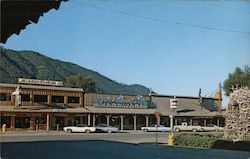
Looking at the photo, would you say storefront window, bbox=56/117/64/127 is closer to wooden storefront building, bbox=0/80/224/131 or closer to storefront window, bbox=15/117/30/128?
wooden storefront building, bbox=0/80/224/131

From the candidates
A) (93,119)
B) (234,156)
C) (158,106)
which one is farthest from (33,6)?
(158,106)

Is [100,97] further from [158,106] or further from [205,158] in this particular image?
[205,158]

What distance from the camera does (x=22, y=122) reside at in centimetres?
5428

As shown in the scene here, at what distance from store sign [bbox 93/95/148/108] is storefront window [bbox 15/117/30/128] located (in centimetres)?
1097

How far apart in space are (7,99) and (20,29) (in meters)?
43.1

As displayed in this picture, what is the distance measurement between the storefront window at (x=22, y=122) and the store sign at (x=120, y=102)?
10975 mm

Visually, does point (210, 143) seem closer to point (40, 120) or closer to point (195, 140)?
point (195, 140)

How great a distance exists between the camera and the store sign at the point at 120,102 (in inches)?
2488

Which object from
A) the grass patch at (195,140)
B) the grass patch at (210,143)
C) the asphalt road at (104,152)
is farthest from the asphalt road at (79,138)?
the asphalt road at (104,152)

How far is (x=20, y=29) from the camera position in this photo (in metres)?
13.1

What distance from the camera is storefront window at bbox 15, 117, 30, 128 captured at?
5381cm

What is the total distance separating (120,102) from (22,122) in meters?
16.2

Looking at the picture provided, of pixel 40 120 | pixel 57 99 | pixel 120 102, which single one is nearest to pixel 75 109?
pixel 57 99

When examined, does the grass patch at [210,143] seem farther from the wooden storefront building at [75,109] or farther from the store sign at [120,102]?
the store sign at [120,102]
